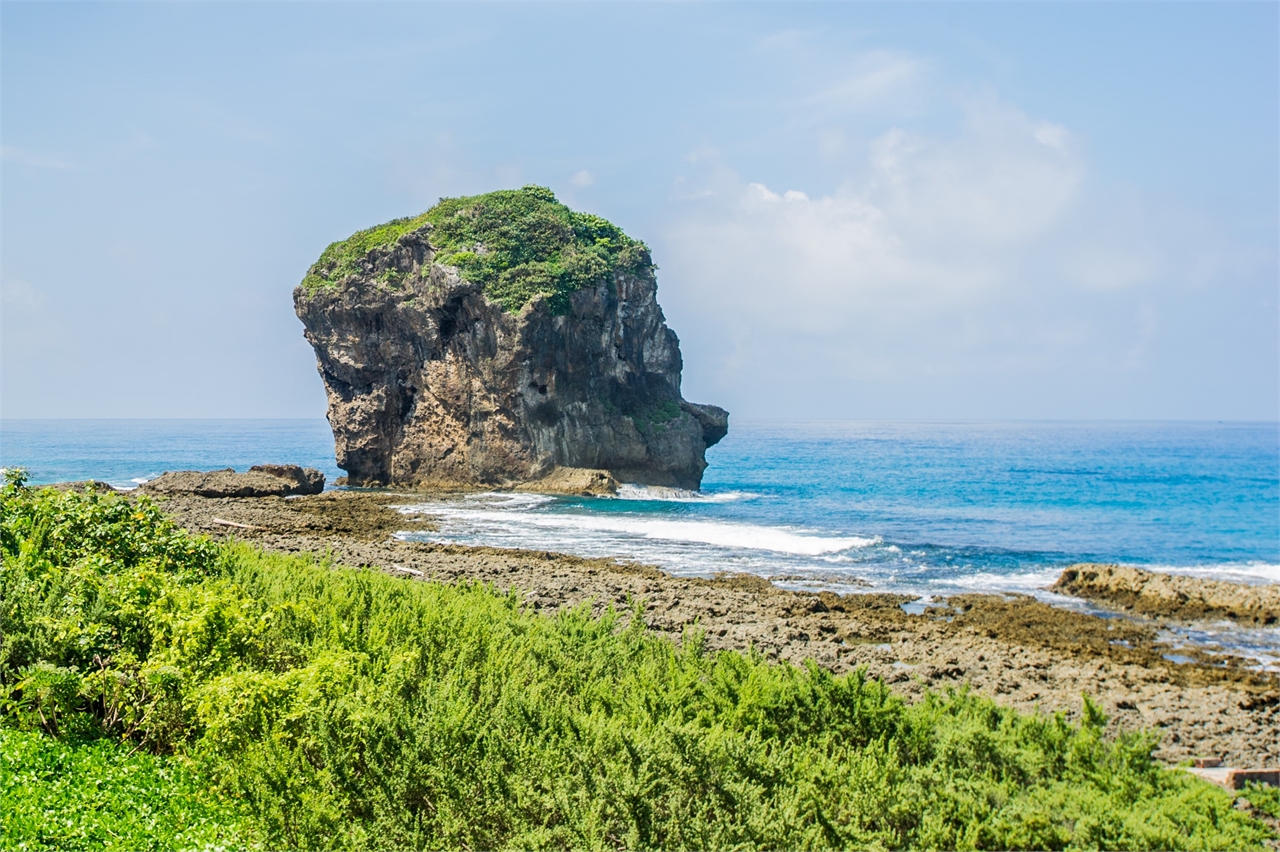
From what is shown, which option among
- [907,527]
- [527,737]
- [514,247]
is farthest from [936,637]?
[514,247]

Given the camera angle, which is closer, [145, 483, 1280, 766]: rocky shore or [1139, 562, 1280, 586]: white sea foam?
[145, 483, 1280, 766]: rocky shore

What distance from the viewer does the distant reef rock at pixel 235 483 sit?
3769cm

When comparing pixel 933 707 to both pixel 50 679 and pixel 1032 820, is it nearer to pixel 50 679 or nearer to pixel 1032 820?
pixel 1032 820

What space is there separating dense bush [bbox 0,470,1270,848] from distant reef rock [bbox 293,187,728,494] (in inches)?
1450

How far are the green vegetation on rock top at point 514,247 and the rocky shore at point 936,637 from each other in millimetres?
25165

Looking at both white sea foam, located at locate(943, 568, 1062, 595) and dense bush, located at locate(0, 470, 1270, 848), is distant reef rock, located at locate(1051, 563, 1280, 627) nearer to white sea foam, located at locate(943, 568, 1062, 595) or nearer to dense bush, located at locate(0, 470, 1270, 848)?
white sea foam, located at locate(943, 568, 1062, 595)

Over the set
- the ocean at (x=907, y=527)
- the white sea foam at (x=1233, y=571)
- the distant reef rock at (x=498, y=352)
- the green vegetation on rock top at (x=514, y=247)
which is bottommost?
the white sea foam at (x=1233, y=571)

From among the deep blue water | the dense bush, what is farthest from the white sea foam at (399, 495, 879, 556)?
the dense bush

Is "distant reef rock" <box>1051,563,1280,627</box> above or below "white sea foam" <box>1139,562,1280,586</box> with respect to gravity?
above

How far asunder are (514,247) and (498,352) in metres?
6.51

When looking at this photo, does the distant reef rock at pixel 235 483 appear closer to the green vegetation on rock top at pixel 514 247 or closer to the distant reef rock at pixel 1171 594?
the green vegetation on rock top at pixel 514 247

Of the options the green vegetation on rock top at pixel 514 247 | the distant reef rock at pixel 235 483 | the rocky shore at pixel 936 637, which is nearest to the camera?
the rocky shore at pixel 936 637

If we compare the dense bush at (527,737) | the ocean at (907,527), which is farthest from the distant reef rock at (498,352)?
the dense bush at (527,737)

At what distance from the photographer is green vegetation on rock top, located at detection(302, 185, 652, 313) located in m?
46.5
